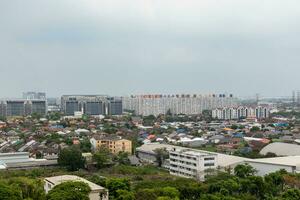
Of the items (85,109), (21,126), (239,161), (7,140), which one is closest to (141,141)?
(7,140)

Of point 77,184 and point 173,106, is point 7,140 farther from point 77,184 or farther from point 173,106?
point 173,106

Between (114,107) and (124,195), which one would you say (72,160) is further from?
(114,107)

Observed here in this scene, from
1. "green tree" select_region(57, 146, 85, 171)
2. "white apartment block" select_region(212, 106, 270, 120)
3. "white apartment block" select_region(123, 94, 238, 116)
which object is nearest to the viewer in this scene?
"green tree" select_region(57, 146, 85, 171)

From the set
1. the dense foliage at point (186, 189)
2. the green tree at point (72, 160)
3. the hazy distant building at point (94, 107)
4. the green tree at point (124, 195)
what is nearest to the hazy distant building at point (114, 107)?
the hazy distant building at point (94, 107)

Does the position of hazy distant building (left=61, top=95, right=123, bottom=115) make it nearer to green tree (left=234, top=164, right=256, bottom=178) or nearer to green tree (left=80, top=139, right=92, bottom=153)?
green tree (left=80, top=139, right=92, bottom=153)

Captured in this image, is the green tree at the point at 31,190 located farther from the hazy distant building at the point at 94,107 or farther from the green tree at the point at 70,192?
the hazy distant building at the point at 94,107

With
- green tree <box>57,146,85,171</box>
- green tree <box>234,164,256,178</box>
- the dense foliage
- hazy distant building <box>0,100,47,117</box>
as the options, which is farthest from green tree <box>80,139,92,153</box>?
hazy distant building <box>0,100,47,117</box>
